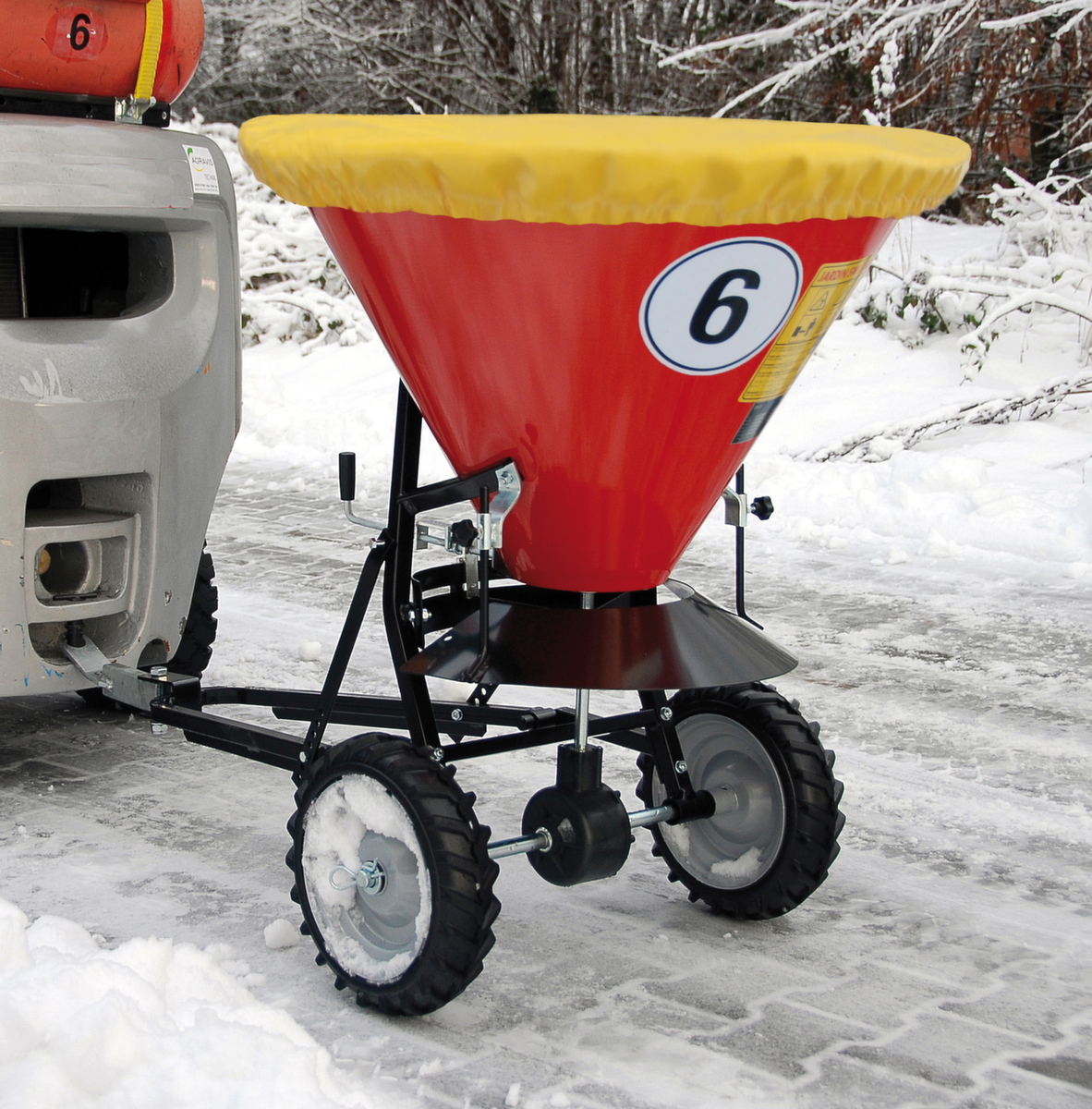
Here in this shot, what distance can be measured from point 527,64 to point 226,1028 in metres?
15.1

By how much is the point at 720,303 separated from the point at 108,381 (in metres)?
1.56

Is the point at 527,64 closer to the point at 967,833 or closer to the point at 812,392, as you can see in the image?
Result: the point at 812,392

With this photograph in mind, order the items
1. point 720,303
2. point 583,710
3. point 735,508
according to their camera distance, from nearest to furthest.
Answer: point 720,303 → point 583,710 → point 735,508

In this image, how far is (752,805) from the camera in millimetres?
2893

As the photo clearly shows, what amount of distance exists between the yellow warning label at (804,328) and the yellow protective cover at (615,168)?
0.48 feet

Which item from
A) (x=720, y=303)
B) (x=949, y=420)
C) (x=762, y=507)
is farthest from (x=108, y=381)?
(x=949, y=420)

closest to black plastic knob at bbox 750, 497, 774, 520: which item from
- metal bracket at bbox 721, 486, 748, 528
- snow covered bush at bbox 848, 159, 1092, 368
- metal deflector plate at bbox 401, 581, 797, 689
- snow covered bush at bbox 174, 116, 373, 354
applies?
metal bracket at bbox 721, 486, 748, 528

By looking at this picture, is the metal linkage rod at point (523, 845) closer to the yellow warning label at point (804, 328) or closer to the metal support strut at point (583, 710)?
the metal support strut at point (583, 710)

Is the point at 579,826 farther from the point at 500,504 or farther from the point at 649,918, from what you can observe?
the point at 500,504

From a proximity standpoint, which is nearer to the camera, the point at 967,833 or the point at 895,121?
the point at 967,833

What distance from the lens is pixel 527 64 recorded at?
1591cm

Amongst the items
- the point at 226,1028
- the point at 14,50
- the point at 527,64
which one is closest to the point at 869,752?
the point at 226,1028

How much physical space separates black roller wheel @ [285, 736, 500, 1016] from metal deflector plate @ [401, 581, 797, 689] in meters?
0.20

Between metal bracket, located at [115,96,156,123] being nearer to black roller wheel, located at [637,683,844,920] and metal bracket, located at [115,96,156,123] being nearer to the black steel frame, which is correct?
the black steel frame
